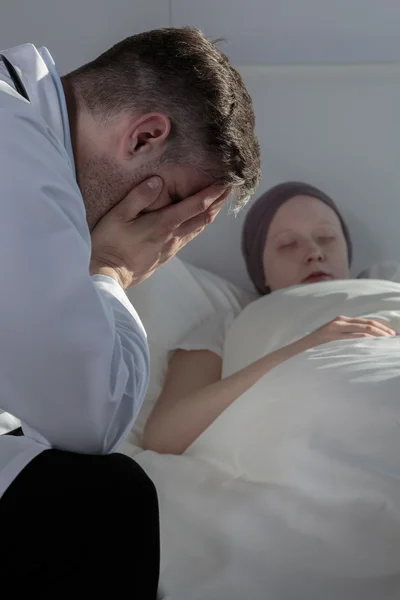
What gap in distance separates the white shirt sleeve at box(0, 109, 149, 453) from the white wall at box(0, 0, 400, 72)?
1.65 metres

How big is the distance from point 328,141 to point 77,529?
170 centimetres

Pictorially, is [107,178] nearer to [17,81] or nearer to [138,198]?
[138,198]

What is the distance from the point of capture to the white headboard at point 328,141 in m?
2.16

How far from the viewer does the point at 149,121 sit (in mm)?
958

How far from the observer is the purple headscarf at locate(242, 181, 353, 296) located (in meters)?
1.92

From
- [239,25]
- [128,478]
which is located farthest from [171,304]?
[128,478]

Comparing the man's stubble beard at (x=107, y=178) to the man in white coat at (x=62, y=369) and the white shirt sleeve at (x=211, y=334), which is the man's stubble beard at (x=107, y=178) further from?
the white shirt sleeve at (x=211, y=334)

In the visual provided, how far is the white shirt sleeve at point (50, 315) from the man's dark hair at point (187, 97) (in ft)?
0.75

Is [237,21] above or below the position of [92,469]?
above

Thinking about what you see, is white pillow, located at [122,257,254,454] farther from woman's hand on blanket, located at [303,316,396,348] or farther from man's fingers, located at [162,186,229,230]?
man's fingers, located at [162,186,229,230]

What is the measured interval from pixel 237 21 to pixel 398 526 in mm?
1736

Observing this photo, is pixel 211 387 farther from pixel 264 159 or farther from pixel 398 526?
pixel 264 159

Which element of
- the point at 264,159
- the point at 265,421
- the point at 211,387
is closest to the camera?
the point at 265,421

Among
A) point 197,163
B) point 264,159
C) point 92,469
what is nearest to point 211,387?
point 197,163
